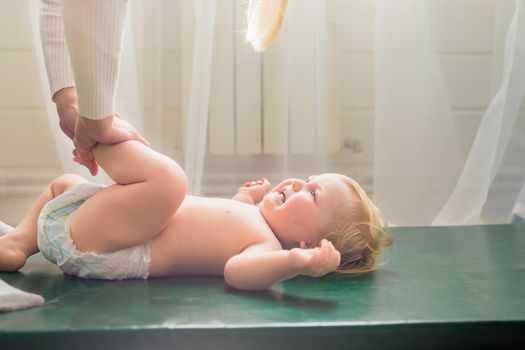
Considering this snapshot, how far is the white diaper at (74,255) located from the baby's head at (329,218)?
0.68 feet

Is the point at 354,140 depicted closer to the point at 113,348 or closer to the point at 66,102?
the point at 66,102

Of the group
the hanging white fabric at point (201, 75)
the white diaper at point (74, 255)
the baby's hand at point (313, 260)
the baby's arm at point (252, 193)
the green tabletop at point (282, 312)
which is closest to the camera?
the green tabletop at point (282, 312)

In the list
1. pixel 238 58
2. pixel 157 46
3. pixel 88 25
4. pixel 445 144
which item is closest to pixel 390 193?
pixel 445 144

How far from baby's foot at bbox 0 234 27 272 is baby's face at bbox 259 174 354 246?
1.23 ft

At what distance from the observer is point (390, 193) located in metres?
1.68

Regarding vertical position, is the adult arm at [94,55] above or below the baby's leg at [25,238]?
above

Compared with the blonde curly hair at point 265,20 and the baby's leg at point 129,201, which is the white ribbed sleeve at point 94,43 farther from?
the blonde curly hair at point 265,20

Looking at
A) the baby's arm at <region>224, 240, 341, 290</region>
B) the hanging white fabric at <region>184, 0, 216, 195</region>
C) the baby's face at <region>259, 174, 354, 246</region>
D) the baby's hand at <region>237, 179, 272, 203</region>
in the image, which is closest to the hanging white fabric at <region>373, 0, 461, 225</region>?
the hanging white fabric at <region>184, 0, 216, 195</region>

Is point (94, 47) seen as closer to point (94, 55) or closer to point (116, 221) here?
point (94, 55)

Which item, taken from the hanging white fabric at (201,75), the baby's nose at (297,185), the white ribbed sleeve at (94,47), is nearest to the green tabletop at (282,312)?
the baby's nose at (297,185)

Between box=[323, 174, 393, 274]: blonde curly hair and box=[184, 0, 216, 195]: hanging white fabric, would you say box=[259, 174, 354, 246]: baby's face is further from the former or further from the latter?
box=[184, 0, 216, 195]: hanging white fabric

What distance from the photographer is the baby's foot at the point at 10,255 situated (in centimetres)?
99

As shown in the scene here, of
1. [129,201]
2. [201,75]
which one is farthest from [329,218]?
[201,75]

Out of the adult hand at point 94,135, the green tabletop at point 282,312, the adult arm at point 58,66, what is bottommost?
the green tabletop at point 282,312
